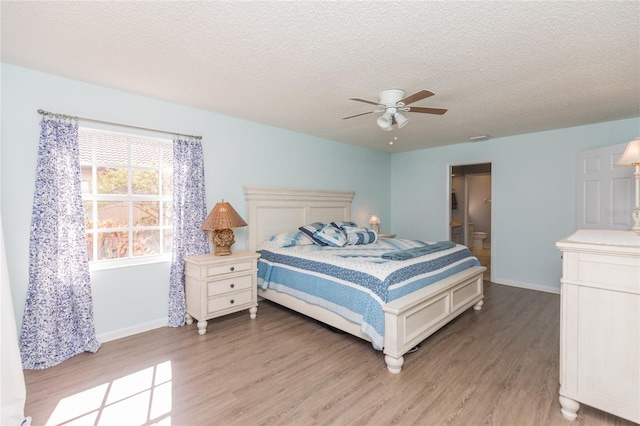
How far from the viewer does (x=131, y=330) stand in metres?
2.91

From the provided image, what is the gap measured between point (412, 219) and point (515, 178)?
73.1 inches

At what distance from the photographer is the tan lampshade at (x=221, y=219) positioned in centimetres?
309

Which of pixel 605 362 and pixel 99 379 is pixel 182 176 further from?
pixel 605 362

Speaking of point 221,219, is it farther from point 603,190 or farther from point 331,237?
point 603,190

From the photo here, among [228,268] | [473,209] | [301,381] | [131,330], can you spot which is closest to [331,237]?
[228,268]

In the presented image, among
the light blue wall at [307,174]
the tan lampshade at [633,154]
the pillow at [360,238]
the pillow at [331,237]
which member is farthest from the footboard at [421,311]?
the light blue wall at [307,174]

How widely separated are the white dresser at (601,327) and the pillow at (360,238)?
7.68ft

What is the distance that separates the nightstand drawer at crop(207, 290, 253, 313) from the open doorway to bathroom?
4.69m

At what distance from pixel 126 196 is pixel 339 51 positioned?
97.7 inches

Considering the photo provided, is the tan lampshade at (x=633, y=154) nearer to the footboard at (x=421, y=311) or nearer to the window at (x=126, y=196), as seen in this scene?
the footboard at (x=421, y=311)

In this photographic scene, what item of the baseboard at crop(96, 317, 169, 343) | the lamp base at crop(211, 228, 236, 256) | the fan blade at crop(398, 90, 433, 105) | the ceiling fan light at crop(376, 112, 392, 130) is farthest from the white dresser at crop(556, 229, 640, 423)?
the baseboard at crop(96, 317, 169, 343)

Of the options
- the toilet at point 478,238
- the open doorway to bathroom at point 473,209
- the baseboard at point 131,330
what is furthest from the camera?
the toilet at point 478,238

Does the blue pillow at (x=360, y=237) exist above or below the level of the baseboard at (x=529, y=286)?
above

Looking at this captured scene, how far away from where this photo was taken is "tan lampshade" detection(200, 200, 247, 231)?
3.09 m
